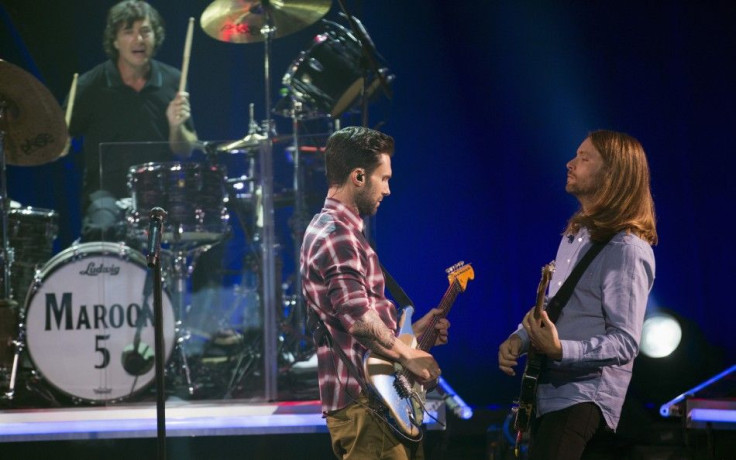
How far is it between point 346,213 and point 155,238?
0.99m

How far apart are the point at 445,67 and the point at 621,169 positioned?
12.4 ft

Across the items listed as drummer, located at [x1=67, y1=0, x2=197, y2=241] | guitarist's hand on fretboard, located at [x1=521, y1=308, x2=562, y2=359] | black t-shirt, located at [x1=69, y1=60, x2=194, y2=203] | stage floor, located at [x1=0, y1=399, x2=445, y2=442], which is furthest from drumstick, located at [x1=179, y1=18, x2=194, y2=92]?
guitarist's hand on fretboard, located at [x1=521, y1=308, x2=562, y2=359]

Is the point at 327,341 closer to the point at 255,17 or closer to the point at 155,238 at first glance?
the point at 155,238

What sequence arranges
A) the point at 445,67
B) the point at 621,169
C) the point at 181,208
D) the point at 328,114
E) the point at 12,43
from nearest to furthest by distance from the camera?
the point at 621,169, the point at 181,208, the point at 328,114, the point at 445,67, the point at 12,43

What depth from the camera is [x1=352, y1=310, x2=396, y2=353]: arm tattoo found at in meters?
3.02

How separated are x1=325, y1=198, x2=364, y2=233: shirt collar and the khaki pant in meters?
0.62

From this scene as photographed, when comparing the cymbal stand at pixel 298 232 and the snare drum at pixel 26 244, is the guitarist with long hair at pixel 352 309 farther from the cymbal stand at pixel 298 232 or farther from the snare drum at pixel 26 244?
the snare drum at pixel 26 244

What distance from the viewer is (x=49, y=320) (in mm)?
5719

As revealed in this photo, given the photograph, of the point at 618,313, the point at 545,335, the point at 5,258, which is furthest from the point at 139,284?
the point at 618,313

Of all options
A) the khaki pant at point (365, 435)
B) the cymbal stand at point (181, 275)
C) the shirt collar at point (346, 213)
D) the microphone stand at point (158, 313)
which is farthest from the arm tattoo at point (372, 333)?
the cymbal stand at point (181, 275)

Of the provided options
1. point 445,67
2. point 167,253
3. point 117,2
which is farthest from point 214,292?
point 117,2

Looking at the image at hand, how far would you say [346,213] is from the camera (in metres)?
3.25

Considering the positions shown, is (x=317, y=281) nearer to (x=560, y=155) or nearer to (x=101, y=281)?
(x=101, y=281)

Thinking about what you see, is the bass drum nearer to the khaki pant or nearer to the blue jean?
the khaki pant
